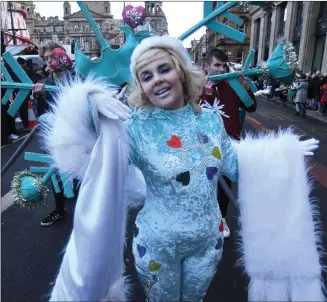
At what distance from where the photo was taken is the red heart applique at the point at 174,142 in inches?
52.9

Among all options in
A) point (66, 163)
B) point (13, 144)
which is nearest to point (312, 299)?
Result: point (66, 163)

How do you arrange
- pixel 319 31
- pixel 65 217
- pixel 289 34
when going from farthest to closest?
pixel 289 34
pixel 319 31
pixel 65 217

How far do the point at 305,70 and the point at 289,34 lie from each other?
384 cm

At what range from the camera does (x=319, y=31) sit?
55.8ft

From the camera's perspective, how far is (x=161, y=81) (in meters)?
1.32

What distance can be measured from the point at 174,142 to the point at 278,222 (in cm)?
63

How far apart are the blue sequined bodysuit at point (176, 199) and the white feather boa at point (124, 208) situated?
0.13 metres

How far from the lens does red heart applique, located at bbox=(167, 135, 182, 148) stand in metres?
1.34

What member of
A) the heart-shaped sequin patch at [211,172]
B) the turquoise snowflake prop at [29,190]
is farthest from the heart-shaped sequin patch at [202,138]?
the turquoise snowflake prop at [29,190]

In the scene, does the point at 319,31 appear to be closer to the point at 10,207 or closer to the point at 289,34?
the point at 289,34

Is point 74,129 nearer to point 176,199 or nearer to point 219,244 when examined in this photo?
point 176,199

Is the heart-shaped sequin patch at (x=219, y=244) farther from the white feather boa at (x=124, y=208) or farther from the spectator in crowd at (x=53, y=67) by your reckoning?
the spectator in crowd at (x=53, y=67)

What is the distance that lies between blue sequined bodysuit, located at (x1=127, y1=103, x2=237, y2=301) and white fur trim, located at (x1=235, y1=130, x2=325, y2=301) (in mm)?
187

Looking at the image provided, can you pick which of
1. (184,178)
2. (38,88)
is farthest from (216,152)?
(38,88)
